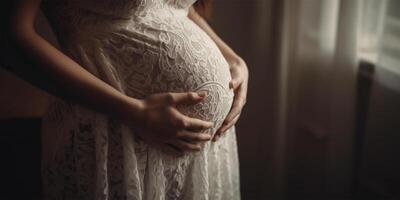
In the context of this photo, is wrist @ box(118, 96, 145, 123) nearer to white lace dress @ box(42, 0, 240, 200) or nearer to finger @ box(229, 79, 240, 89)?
white lace dress @ box(42, 0, 240, 200)

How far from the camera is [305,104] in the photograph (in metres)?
1.46

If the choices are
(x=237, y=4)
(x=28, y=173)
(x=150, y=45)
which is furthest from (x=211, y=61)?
(x=237, y=4)

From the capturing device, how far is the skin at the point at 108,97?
63 cm

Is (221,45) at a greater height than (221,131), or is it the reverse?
(221,45)

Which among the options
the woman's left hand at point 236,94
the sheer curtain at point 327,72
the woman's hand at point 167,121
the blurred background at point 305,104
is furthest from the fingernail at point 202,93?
the sheer curtain at point 327,72

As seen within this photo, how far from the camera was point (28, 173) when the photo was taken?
1.03 meters

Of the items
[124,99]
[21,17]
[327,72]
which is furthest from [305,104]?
[21,17]

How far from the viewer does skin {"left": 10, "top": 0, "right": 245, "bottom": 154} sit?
0.63 metres

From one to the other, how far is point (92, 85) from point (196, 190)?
281 millimetres

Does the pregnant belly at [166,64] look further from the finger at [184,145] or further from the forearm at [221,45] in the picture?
the forearm at [221,45]

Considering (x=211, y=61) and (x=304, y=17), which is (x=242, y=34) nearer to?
(x=304, y=17)

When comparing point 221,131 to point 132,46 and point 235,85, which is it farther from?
point 132,46

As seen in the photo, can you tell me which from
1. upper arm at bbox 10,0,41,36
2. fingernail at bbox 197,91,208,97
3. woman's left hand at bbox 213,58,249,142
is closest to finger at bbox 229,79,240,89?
woman's left hand at bbox 213,58,249,142

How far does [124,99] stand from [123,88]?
0.19ft
